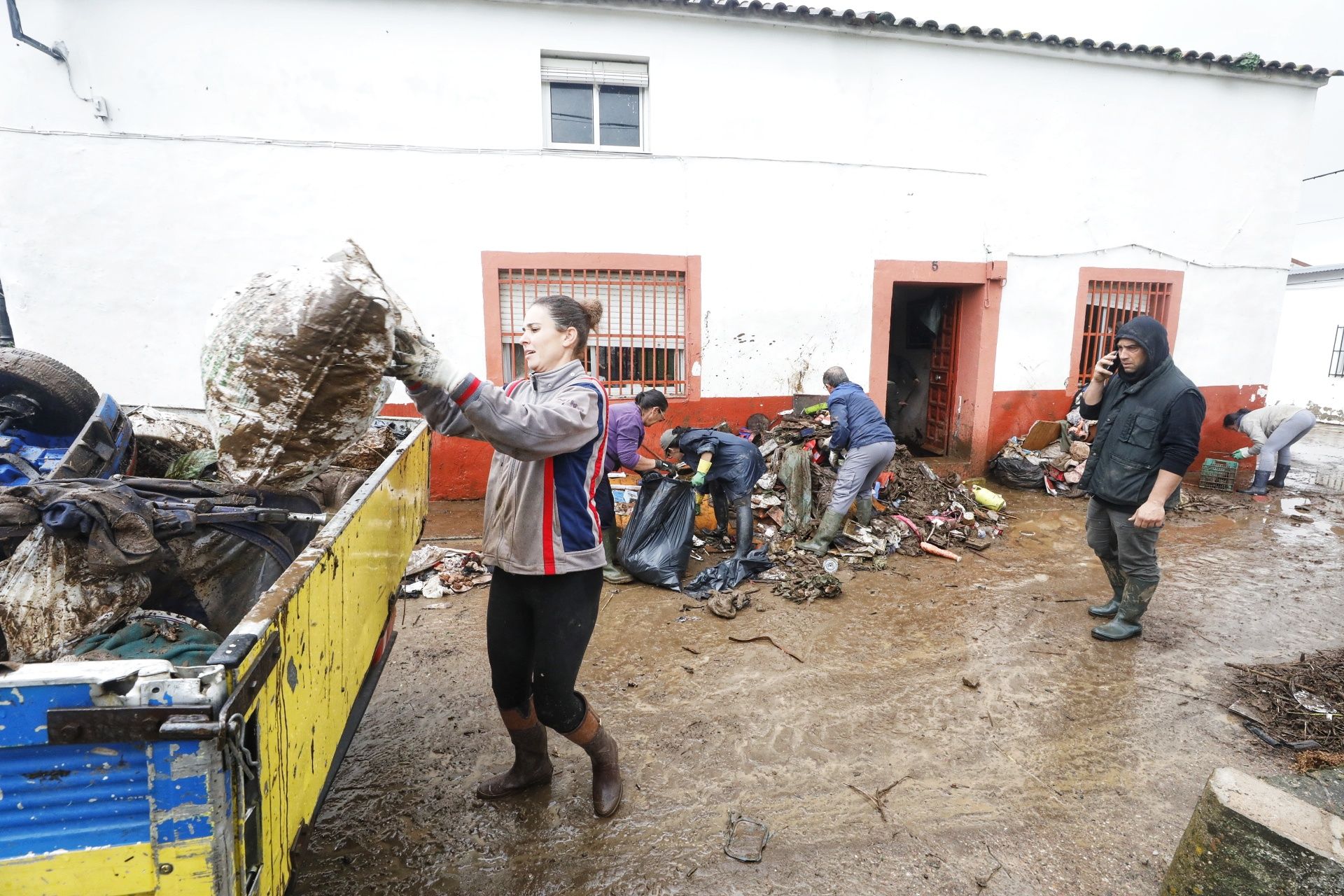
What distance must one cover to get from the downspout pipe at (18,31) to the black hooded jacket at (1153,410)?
794 centimetres

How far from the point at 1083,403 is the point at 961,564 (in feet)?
5.74

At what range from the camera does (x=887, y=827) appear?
95.5 inches

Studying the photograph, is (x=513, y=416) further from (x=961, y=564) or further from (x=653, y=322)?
(x=653, y=322)

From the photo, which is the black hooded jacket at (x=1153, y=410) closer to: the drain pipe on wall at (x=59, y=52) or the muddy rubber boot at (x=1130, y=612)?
the muddy rubber boot at (x=1130, y=612)

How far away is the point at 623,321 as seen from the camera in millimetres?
6609

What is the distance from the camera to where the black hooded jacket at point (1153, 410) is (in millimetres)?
3420

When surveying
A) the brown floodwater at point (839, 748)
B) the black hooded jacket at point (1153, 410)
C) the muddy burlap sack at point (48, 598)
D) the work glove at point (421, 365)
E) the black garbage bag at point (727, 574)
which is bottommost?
the brown floodwater at point (839, 748)

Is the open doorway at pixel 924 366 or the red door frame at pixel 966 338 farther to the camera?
the open doorway at pixel 924 366

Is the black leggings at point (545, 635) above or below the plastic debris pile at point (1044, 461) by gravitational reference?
above

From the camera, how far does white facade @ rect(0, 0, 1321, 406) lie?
5551 millimetres

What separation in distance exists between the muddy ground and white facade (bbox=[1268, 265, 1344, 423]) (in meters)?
14.4

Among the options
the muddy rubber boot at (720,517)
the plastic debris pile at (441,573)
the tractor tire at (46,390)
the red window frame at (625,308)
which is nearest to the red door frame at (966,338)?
the red window frame at (625,308)

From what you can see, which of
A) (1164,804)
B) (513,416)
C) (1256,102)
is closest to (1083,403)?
(1164,804)

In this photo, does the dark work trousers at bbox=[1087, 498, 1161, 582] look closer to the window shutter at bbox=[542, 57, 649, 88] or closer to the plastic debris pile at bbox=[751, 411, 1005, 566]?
the plastic debris pile at bbox=[751, 411, 1005, 566]
